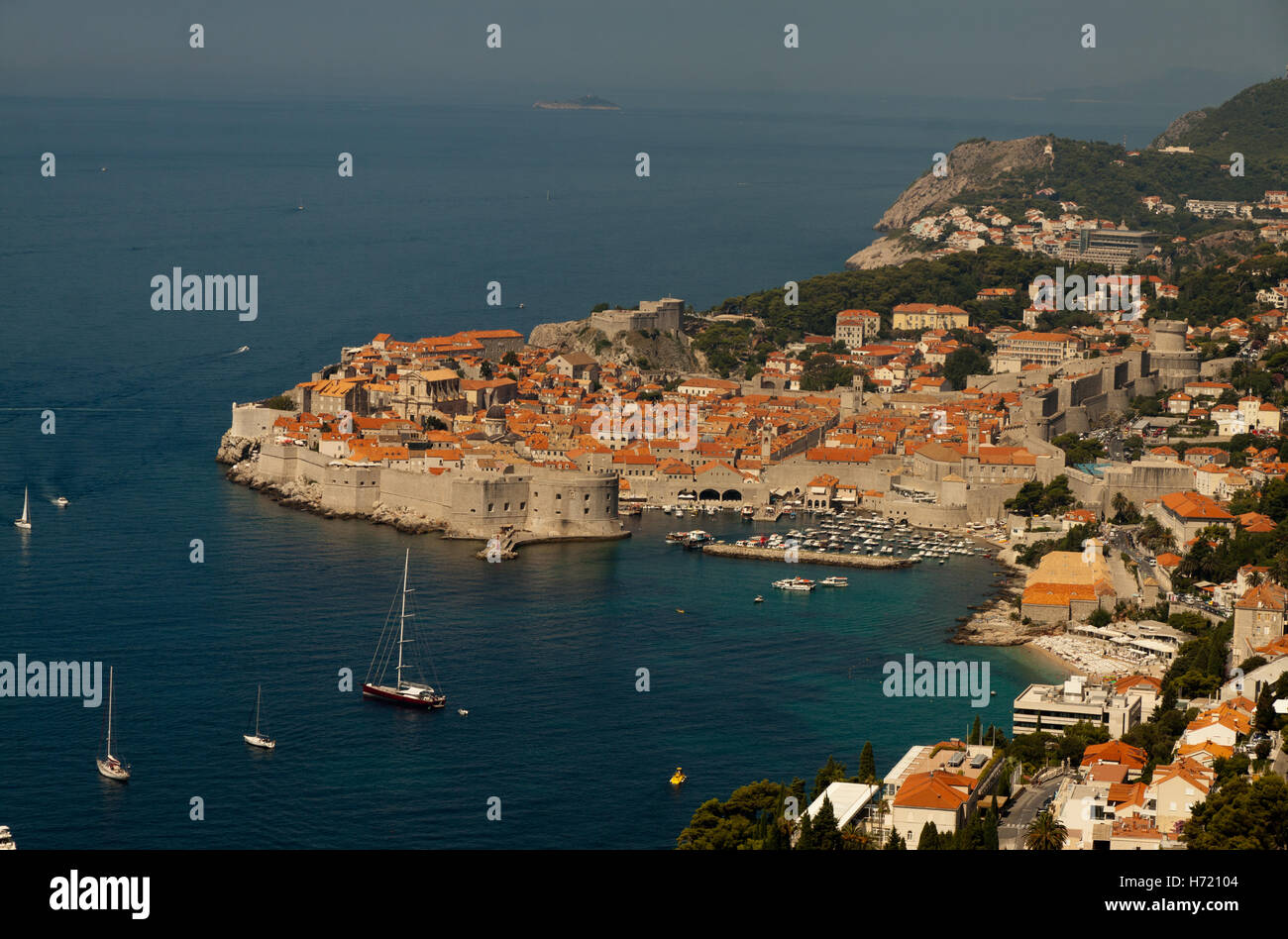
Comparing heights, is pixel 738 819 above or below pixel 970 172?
below

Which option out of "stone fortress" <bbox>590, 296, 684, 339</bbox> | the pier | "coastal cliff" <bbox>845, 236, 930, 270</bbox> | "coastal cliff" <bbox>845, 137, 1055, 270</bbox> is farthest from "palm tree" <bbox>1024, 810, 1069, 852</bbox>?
"coastal cliff" <bbox>845, 137, 1055, 270</bbox>

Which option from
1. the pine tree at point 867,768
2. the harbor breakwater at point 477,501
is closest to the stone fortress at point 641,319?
the harbor breakwater at point 477,501

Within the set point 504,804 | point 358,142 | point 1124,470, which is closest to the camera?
point 504,804

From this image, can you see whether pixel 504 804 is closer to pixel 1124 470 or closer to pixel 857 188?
pixel 1124 470

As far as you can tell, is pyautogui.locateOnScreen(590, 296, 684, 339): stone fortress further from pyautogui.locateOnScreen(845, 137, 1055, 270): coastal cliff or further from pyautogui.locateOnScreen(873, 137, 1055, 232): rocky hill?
pyautogui.locateOnScreen(873, 137, 1055, 232): rocky hill

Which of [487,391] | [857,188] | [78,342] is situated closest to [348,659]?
[487,391]

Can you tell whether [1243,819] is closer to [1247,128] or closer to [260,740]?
[260,740]

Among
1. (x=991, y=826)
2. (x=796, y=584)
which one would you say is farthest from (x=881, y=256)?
(x=991, y=826)
